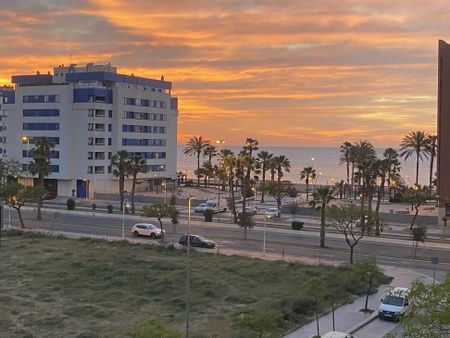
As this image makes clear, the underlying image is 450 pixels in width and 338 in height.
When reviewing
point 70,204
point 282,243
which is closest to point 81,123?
point 70,204

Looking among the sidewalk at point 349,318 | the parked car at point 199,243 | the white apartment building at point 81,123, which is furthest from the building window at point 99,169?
the sidewalk at point 349,318

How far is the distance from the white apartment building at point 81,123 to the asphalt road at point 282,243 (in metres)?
31.6

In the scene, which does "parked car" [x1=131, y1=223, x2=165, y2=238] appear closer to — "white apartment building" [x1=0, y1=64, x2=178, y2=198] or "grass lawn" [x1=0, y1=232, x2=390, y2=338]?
"grass lawn" [x1=0, y1=232, x2=390, y2=338]

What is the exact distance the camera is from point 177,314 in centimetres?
3244

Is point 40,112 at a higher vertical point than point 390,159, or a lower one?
higher

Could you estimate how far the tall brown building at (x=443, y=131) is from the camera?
77250 mm

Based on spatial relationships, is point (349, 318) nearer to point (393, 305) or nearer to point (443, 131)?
A: point (393, 305)

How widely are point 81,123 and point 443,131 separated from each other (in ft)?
206

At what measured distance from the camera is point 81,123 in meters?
108

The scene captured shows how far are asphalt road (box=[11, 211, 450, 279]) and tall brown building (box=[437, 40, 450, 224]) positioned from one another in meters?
19.8

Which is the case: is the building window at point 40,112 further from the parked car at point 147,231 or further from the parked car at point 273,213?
the parked car at point 147,231

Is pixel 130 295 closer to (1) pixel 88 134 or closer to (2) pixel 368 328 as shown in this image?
(2) pixel 368 328

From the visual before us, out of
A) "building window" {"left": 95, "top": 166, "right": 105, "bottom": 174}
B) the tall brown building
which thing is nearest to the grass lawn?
the tall brown building

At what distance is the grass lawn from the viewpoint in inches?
1179
